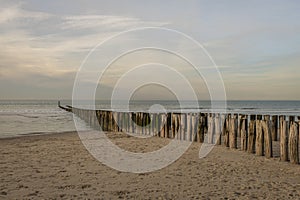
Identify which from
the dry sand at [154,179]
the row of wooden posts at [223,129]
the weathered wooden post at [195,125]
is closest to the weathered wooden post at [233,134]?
the row of wooden posts at [223,129]

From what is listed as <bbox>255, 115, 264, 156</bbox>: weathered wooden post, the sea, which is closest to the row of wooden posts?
<bbox>255, 115, 264, 156</bbox>: weathered wooden post

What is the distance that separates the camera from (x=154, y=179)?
887 centimetres

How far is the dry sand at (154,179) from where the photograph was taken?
294 inches

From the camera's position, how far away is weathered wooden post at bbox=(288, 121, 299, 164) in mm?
10586

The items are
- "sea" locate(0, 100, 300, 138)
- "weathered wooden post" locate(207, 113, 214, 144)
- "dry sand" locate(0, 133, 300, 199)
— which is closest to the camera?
"dry sand" locate(0, 133, 300, 199)

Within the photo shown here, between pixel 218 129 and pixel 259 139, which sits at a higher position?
pixel 218 129

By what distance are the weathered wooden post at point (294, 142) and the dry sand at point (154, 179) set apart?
273 millimetres

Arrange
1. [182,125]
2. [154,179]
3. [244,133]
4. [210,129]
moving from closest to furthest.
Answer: [154,179] < [244,133] < [210,129] < [182,125]

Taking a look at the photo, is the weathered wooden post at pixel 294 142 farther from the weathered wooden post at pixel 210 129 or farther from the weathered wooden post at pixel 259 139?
the weathered wooden post at pixel 210 129

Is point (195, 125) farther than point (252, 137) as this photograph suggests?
Yes

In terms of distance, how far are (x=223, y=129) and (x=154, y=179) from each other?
6.31 meters

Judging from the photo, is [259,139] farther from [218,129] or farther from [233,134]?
[218,129]

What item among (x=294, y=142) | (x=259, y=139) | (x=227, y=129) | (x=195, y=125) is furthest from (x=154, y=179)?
(x=195, y=125)

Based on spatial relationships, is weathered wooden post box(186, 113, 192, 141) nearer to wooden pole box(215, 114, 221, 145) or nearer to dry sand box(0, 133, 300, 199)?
wooden pole box(215, 114, 221, 145)
